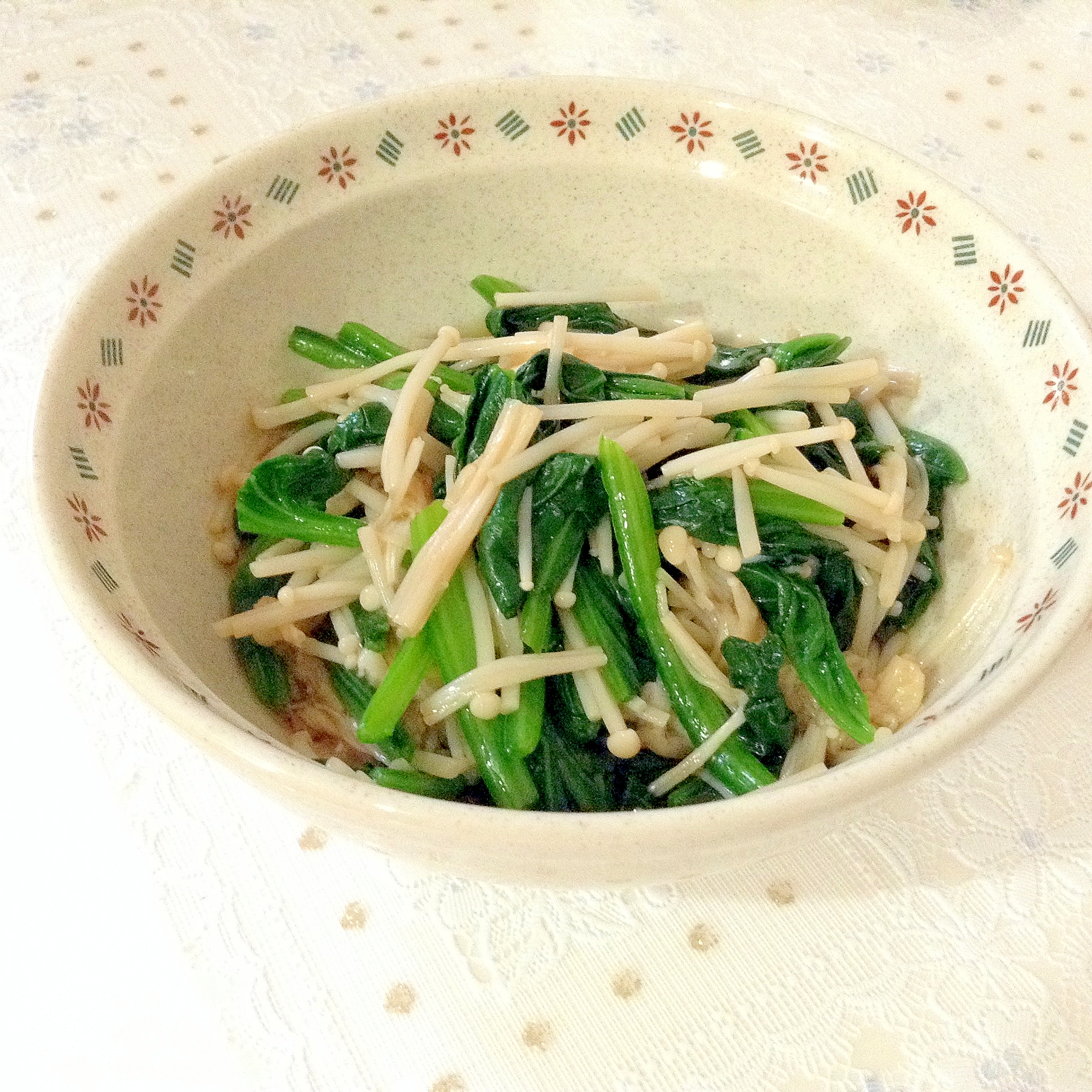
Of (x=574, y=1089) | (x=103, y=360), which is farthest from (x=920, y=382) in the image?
(x=103, y=360)

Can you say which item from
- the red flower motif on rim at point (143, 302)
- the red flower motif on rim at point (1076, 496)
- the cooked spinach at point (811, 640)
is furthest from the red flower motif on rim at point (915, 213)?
the red flower motif on rim at point (143, 302)

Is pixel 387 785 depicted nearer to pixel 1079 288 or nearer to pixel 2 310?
pixel 2 310

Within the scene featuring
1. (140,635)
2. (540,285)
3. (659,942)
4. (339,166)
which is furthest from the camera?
(540,285)

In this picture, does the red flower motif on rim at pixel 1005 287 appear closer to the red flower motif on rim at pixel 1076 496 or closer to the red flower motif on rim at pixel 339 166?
the red flower motif on rim at pixel 1076 496

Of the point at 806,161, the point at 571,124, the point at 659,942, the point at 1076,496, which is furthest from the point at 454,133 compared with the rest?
the point at 659,942

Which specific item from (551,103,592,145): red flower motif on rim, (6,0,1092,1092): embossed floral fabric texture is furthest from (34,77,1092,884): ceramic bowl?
(6,0,1092,1092): embossed floral fabric texture

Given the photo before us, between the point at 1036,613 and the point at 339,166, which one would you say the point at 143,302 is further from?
the point at 1036,613

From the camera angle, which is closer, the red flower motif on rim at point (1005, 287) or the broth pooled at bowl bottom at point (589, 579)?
the broth pooled at bowl bottom at point (589, 579)
